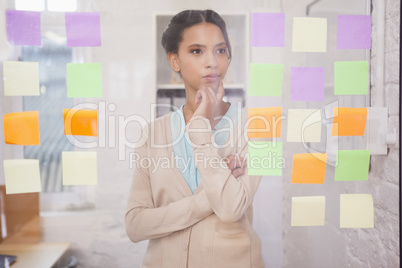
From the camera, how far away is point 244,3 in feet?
4.37

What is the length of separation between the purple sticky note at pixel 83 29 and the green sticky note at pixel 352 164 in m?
0.98

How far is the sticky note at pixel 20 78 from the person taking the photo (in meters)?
1.28

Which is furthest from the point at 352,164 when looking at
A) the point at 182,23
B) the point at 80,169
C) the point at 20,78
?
the point at 20,78

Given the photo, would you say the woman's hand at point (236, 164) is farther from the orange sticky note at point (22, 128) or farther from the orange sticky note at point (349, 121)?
the orange sticky note at point (22, 128)

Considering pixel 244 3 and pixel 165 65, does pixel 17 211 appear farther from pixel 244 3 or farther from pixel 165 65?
pixel 244 3

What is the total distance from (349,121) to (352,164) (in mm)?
162

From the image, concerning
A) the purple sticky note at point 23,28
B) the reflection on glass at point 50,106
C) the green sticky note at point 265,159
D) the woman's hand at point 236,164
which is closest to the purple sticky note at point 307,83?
the green sticky note at point 265,159

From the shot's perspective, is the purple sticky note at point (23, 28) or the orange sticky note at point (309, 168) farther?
the orange sticky note at point (309, 168)

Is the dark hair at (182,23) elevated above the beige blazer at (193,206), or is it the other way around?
the dark hair at (182,23)

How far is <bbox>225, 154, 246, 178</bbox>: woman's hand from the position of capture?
4.33ft

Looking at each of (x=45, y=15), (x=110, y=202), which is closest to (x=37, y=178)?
(x=110, y=202)

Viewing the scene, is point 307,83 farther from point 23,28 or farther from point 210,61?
point 23,28

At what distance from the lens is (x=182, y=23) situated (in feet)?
4.24

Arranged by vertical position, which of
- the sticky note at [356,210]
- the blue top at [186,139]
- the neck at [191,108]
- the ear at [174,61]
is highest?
the ear at [174,61]
